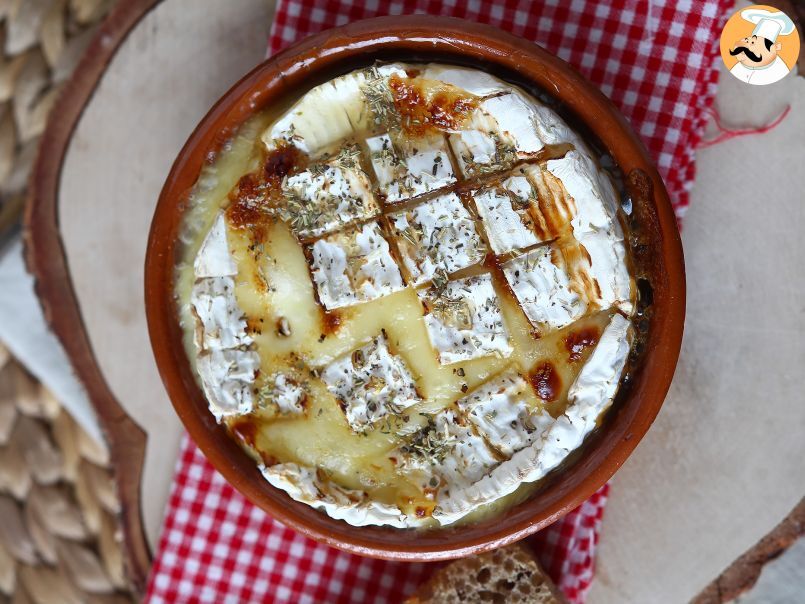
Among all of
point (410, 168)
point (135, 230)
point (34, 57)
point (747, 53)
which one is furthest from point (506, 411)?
point (34, 57)

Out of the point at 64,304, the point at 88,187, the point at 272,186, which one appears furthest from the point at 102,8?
the point at 272,186

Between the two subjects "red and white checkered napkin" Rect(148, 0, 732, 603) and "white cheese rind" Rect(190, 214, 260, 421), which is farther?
"red and white checkered napkin" Rect(148, 0, 732, 603)

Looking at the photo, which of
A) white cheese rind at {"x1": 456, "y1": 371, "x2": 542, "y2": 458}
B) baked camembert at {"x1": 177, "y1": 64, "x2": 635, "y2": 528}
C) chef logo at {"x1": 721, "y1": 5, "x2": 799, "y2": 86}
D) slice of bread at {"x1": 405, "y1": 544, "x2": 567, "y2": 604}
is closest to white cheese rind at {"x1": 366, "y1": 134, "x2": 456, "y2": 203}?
baked camembert at {"x1": 177, "y1": 64, "x2": 635, "y2": 528}

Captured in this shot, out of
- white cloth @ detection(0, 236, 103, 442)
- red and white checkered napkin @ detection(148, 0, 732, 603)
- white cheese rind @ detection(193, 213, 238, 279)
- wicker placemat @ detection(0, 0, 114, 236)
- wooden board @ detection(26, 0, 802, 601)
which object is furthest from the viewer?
white cloth @ detection(0, 236, 103, 442)

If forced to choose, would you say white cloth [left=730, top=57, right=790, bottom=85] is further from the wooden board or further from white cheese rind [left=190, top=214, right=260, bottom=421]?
white cheese rind [left=190, top=214, right=260, bottom=421]

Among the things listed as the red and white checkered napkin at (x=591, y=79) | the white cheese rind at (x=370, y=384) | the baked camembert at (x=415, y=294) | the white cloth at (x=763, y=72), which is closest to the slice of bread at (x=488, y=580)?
the red and white checkered napkin at (x=591, y=79)

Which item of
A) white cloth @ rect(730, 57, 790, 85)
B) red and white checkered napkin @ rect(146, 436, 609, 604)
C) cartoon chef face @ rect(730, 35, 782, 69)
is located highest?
cartoon chef face @ rect(730, 35, 782, 69)

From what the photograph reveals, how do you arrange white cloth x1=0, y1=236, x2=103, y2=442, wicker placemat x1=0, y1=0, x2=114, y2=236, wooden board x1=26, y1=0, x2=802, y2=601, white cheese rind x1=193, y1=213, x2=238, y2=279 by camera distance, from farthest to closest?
white cloth x1=0, y1=236, x2=103, y2=442
wicker placemat x1=0, y1=0, x2=114, y2=236
wooden board x1=26, y1=0, x2=802, y2=601
white cheese rind x1=193, y1=213, x2=238, y2=279
